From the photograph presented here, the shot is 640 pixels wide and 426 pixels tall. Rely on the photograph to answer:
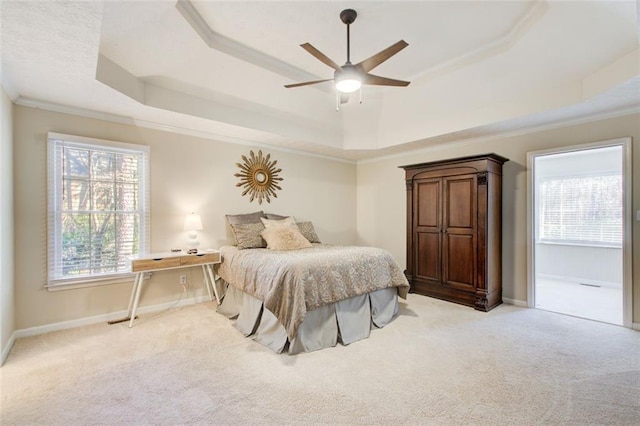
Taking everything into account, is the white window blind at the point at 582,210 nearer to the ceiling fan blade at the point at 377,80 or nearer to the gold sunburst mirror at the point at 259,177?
the ceiling fan blade at the point at 377,80

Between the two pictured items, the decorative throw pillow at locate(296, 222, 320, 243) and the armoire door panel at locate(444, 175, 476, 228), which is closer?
the armoire door panel at locate(444, 175, 476, 228)

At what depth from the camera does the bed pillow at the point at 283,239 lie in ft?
12.1

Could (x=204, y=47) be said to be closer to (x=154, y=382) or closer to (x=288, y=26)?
(x=288, y=26)

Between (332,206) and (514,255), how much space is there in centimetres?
303

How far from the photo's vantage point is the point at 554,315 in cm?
351

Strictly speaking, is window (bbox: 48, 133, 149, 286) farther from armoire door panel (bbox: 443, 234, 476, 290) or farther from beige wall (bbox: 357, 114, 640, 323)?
armoire door panel (bbox: 443, 234, 476, 290)

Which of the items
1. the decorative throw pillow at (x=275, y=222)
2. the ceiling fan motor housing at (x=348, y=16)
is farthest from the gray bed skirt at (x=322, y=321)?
the ceiling fan motor housing at (x=348, y=16)

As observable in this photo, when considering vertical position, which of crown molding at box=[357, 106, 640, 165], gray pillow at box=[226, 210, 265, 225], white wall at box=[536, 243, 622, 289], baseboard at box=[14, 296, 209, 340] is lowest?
baseboard at box=[14, 296, 209, 340]

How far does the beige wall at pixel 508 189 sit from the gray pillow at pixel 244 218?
2377mm

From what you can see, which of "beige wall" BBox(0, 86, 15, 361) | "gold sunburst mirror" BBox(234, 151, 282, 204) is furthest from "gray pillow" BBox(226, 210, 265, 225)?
"beige wall" BBox(0, 86, 15, 361)

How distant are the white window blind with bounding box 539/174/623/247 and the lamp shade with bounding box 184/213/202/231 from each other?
6.52 meters

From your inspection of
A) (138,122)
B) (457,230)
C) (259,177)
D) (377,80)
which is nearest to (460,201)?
(457,230)

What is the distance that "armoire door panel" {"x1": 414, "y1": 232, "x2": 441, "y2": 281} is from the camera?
4.21m

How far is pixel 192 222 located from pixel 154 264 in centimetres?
70
